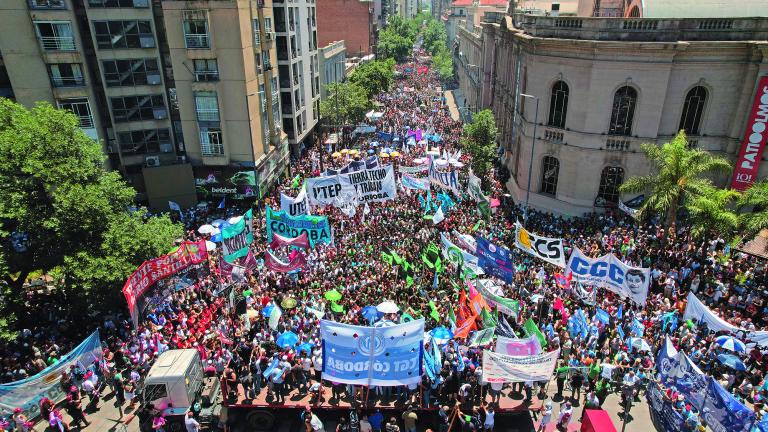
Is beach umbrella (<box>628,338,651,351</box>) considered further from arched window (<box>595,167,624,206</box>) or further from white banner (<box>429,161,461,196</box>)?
arched window (<box>595,167,624,206</box>)

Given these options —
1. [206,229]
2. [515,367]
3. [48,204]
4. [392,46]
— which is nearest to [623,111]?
[515,367]

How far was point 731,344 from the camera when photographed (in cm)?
1791

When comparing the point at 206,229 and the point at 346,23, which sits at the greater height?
the point at 346,23

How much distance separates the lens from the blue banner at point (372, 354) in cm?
1653

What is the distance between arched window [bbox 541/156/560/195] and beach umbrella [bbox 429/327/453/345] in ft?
69.0

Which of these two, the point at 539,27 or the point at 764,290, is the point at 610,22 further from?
the point at 764,290

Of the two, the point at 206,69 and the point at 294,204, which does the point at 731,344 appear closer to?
the point at 294,204

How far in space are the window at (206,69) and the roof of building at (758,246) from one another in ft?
112

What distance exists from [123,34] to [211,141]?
9.10 metres

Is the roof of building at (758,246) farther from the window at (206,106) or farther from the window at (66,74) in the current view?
the window at (66,74)

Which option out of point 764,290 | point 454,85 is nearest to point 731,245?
point 764,290

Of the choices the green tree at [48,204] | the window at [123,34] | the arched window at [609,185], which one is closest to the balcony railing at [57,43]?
the window at [123,34]

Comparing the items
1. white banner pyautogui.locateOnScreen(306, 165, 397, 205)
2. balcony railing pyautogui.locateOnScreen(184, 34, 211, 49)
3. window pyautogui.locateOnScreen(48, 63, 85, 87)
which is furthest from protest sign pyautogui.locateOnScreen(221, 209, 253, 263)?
window pyautogui.locateOnScreen(48, 63, 85, 87)

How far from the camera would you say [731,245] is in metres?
24.9
